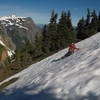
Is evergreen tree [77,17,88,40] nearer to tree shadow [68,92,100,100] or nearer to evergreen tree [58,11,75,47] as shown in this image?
evergreen tree [58,11,75,47]

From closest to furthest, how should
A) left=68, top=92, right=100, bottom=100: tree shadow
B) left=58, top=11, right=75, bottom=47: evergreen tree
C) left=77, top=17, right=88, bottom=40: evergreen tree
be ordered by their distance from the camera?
left=68, top=92, right=100, bottom=100: tree shadow
left=58, top=11, right=75, bottom=47: evergreen tree
left=77, top=17, right=88, bottom=40: evergreen tree

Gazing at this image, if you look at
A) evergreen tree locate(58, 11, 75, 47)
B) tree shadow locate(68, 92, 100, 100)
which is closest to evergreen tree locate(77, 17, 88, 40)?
evergreen tree locate(58, 11, 75, 47)

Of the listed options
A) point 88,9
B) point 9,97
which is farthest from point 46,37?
point 9,97

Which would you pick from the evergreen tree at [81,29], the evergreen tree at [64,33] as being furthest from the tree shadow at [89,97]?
the evergreen tree at [81,29]

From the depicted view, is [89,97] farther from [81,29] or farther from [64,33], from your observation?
[81,29]

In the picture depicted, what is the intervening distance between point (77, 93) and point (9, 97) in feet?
19.2

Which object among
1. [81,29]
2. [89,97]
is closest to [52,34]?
[81,29]

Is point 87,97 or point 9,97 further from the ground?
point 87,97

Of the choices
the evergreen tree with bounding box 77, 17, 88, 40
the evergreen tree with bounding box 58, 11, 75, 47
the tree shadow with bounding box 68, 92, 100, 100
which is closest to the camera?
the tree shadow with bounding box 68, 92, 100, 100

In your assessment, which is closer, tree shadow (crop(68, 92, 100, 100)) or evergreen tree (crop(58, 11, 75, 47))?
tree shadow (crop(68, 92, 100, 100))

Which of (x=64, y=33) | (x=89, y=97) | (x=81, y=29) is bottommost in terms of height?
(x=81, y=29)

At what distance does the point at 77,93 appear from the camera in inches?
506

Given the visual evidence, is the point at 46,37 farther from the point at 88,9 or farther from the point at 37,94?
the point at 37,94

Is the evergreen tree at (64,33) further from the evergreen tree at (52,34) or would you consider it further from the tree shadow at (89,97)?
the tree shadow at (89,97)
